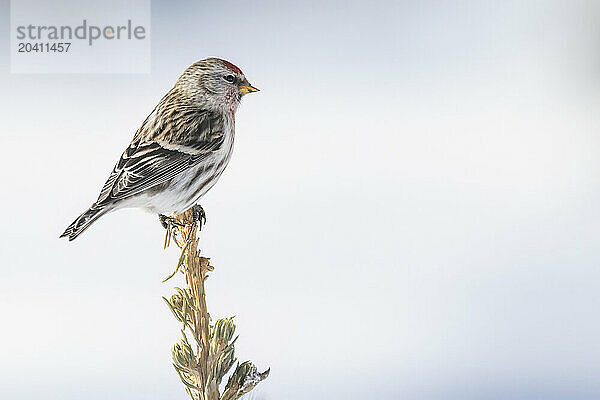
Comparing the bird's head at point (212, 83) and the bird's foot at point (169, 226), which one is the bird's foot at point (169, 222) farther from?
the bird's head at point (212, 83)

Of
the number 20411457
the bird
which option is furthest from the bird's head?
the number 20411457

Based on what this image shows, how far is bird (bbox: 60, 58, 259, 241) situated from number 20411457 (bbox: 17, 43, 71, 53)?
2.01 feet

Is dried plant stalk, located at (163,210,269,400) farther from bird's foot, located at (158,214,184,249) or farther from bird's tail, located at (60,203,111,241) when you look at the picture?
bird's tail, located at (60,203,111,241)

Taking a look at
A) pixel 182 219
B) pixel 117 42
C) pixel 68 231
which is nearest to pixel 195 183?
pixel 182 219

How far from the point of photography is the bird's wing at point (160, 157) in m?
1.05

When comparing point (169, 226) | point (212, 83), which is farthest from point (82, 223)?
point (212, 83)

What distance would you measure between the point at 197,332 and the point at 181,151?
9.1 inches

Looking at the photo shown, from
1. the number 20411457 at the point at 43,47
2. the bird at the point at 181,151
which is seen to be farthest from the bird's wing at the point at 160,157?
the number 20411457 at the point at 43,47

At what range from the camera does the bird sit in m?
1.05

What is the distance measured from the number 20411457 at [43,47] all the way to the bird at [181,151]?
61 centimetres

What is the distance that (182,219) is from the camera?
110 cm

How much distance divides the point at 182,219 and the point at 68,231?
151 mm

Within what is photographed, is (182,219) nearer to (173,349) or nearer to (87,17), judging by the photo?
(173,349)

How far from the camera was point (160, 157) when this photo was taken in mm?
1072
